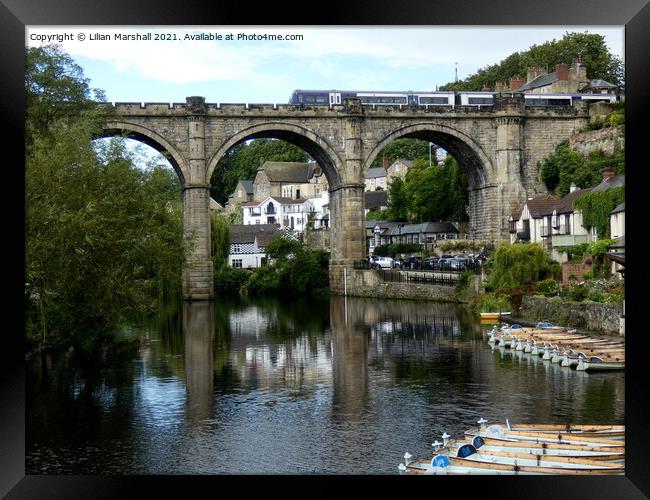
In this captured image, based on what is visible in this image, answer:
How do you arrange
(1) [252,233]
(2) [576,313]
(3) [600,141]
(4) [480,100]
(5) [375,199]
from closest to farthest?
(2) [576,313] → (3) [600,141] → (4) [480,100] → (1) [252,233] → (5) [375,199]

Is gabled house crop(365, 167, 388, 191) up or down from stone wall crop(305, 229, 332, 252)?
up

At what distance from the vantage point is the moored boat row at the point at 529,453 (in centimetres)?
1177

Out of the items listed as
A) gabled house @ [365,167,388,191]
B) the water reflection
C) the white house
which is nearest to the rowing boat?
the water reflection

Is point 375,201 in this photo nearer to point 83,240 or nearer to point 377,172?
point 377,172

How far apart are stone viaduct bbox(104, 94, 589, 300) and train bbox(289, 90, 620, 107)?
6.46 ft

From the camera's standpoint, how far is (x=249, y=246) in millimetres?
81688

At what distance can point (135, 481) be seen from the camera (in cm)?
1014

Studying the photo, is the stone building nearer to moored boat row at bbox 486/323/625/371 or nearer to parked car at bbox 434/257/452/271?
parked car at bbox 434/257/452/271

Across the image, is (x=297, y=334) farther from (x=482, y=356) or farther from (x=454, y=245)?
(x=454, y=245)

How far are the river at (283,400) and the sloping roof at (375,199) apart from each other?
55.4 m

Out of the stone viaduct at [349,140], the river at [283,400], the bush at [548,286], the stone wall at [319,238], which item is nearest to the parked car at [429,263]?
the stone viaduct at [349,140]

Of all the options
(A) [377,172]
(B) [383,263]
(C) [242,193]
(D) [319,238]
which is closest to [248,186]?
(C) [242,193]

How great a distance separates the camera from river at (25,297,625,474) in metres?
14.5

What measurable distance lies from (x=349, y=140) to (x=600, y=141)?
14.9 m
